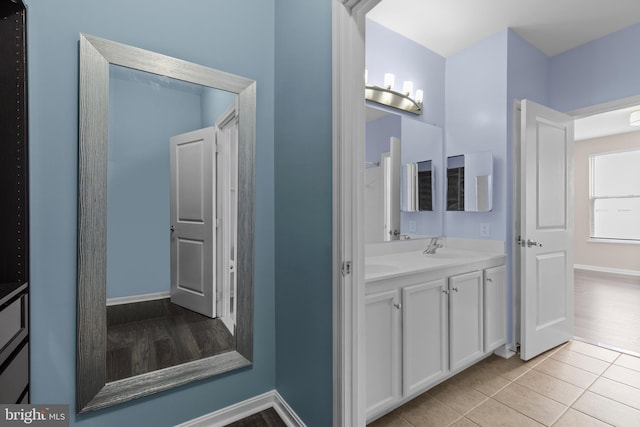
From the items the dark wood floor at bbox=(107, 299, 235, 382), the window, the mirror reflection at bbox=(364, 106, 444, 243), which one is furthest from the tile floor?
the window

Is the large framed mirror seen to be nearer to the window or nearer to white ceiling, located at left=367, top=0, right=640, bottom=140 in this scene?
white ceiling, located at left=367, top=0, right=640, bottom=140

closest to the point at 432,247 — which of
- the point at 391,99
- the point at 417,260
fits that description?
the point at 417,260

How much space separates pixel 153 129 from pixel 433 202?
2.43 meters

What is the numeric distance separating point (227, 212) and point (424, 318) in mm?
1346

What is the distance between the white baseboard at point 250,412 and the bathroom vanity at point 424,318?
0.43 meters

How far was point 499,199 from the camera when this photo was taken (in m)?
2.60

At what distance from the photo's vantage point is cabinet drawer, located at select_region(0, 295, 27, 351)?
0.98 m

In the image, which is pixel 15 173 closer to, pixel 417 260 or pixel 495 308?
pixel 417 260

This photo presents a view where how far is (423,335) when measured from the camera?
6.00 ft

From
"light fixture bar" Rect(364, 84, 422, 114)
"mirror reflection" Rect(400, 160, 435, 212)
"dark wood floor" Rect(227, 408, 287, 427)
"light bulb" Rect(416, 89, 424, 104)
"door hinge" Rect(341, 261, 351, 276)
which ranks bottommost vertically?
"dark wood floor" Rect(227, 408, 287, 427)

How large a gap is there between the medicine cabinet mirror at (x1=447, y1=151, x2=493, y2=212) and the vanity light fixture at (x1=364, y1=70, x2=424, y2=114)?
0.63 meters

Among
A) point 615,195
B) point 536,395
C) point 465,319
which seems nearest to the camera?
point 536,395


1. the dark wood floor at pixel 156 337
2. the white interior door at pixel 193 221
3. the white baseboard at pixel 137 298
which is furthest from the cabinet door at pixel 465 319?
the white baseboard at pixel 137 298

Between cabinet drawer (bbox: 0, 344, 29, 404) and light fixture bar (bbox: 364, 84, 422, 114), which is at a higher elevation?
light fixture bar (bbox: 364, 84, 422, 114)
